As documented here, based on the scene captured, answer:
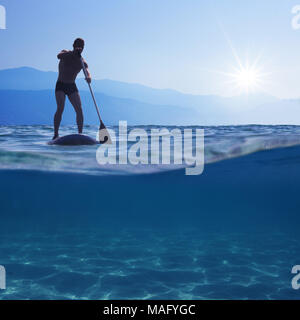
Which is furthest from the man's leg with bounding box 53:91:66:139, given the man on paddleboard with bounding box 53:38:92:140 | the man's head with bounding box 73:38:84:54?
the man's head with bounding box 73:38:84:54

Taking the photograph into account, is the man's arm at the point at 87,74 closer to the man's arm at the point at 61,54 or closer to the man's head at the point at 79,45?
the man's head at the point at 79,45

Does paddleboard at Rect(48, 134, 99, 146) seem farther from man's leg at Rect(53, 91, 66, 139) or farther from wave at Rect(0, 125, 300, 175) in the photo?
man's leg at Rect(53, 91, 66, 139)

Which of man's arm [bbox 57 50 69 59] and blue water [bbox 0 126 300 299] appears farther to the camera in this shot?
blue water [bbox 0 126 300 299]

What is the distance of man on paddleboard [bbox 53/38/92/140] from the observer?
9.41m

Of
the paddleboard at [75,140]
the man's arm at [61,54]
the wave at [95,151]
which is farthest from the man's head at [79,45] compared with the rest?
the wave at [95,151]

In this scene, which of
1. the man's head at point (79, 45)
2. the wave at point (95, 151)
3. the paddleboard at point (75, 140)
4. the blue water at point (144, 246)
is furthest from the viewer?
the wave at point (95, 151)

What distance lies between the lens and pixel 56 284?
10.5m

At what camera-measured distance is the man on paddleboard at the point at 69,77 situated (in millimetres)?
9414

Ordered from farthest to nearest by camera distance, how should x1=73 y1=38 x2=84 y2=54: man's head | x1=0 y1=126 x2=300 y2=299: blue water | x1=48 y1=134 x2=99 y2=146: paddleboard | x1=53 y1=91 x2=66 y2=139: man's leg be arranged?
x1=48 y1=134 x2=99 y2=146: paddleboard
x1=0 y1=126 x2=300 y2=299: blue water
x1=53 y1=91 x2=66 y2=139: man's leg
x1=73 y1=38 x2=84 y2=54: man's head

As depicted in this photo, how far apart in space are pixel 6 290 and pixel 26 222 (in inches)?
1279

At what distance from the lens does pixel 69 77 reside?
31.9 ft

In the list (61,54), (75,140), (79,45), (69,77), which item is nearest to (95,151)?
(75,140)
